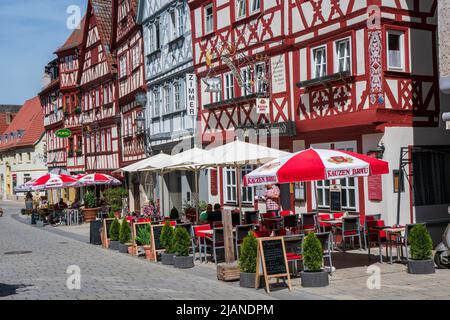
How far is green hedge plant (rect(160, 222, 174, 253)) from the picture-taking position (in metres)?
14.4

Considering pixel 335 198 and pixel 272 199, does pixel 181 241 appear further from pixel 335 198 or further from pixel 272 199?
pixel 335 198

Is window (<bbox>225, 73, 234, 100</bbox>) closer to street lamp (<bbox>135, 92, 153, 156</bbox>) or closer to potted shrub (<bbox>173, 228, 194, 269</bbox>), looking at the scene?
street lamp (<bbox>135, 92, 153, 156</bbox>)

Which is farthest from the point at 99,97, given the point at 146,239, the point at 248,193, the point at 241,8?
the point at 146,239

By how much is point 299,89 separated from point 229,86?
13.9 ft

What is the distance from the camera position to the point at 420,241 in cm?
1131

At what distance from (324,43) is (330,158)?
6.58 metres

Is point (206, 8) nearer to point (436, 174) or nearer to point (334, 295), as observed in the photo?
point (436, 174)

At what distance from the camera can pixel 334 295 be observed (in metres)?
9.89

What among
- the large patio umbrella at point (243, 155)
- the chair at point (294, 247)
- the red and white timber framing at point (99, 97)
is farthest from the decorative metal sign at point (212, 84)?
the red and white timber framing at point (99, 97)

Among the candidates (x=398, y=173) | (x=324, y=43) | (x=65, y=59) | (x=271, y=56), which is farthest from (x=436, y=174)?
(x=65, y=59)

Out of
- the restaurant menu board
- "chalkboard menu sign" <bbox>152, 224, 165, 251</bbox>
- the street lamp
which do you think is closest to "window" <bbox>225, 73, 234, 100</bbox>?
the restaurant menu board

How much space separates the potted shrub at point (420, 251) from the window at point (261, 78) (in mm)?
9480

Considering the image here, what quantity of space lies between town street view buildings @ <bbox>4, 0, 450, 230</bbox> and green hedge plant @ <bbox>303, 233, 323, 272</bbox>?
9.33ft

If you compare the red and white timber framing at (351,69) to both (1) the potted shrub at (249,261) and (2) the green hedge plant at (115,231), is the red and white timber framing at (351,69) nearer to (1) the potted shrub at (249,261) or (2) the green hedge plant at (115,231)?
(2) the green hedge plant at (115,231)
